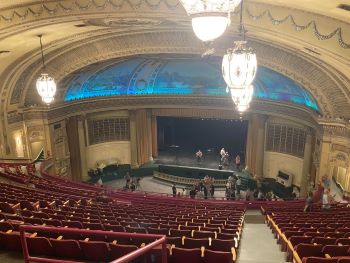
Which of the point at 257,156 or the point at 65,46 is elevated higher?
the point at 65,46

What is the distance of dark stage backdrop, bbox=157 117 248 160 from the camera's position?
26.7m

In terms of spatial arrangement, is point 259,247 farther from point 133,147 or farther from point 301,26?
point 133,147

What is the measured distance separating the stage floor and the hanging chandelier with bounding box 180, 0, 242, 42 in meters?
20.2

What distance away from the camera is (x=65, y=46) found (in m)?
16.8

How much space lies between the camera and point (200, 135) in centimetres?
2773

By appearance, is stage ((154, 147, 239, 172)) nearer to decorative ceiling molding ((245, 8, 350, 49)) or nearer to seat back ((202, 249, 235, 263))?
decorative ceiling molding ((245, 8, 350, 49))

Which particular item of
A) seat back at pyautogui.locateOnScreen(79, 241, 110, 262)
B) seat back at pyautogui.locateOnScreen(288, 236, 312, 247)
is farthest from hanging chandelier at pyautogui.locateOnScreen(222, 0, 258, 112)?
seat back at pyautogui.locateOnScreen(79, 241, 110, 262)

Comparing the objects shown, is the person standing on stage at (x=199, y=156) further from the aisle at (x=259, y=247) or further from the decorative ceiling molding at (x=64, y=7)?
the decorative ceiling molding at (x=64, y=7)

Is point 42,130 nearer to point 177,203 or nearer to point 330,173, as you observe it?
point 177,203

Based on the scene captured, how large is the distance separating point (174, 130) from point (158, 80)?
540 centimetres

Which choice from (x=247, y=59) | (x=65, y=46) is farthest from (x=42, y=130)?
(x=247, y=59)

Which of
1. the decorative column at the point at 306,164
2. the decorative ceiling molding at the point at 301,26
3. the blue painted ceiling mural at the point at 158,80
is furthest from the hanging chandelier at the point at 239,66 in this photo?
the blue painted ceiling mural at the point at 158,80

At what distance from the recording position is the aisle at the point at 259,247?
20.7 feet

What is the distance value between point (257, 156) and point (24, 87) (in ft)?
49.8
